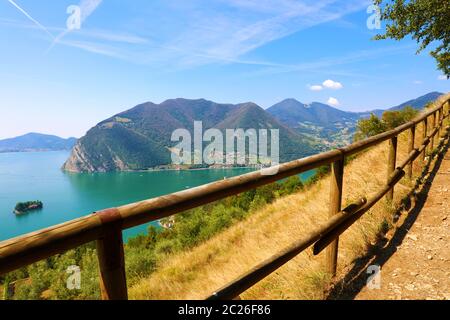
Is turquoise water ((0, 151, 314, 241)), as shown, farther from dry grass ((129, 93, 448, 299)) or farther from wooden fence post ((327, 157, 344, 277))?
wooden fence post ((327, 157, 344, 277))

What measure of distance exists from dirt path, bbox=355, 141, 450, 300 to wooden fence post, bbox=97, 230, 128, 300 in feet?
8.30

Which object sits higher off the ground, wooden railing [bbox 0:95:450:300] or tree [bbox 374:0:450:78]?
tree [bbox 374:0:450:78]

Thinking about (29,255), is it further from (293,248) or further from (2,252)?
(293,248)

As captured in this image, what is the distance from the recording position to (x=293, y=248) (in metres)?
2.59

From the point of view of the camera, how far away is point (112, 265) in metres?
1.45

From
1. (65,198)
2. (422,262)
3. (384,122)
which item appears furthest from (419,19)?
(65,198)

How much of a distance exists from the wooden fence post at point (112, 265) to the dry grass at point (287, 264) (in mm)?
2246

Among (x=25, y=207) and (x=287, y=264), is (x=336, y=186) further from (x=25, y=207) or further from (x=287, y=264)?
(x=25, y=207)

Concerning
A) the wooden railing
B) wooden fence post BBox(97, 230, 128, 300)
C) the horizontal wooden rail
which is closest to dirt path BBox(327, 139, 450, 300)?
the horizontal wooden rail

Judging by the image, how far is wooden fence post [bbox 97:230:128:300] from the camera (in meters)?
1.41

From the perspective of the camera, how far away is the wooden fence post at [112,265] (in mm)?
1408

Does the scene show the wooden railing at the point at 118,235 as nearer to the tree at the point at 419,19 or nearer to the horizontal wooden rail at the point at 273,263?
the horizontal wooden rail at the point at 273,263

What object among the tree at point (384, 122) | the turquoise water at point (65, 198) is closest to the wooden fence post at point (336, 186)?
the tree at point (384, 122)

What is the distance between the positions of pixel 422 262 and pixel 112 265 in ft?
12.3
